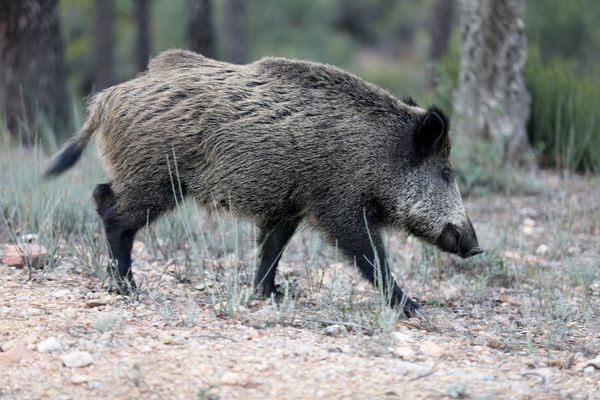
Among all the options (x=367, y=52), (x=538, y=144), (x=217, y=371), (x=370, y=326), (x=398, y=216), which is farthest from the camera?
(x=367, y=52)

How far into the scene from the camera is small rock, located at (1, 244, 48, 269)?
5164 millimetres

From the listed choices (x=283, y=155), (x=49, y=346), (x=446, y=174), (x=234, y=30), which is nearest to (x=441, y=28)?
(x=234, y=30)

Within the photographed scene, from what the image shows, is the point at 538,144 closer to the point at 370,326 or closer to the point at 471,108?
the point at 471,108

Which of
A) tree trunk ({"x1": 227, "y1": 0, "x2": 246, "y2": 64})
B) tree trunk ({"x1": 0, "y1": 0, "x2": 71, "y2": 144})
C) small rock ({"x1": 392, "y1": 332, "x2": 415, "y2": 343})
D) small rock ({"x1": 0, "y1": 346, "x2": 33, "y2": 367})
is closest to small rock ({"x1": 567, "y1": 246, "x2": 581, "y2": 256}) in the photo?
small rock ({"x1": 392, "y1": 332, "x2": 415, "y2": 343})

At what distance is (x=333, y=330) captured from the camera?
4.38m

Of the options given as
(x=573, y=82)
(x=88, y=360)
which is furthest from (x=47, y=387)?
(x=573, y=82)

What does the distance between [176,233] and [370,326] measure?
222 cm

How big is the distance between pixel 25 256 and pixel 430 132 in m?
2.59

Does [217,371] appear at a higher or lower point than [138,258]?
higher

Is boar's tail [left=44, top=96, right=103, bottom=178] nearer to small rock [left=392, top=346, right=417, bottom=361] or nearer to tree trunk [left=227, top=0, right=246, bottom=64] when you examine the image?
small rock [left=392, top=346, right=417, bottom=361]

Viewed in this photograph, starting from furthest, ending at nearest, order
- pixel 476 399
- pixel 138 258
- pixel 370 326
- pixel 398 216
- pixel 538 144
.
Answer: pixel 538 144 < pixel 138 258 < pixel 398 216 < pixel 370 326 < pixel 476 399

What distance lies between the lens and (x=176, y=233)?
6.09 meters

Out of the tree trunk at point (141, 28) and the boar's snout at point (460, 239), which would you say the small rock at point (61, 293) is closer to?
the boar's snout at point (460, 239)

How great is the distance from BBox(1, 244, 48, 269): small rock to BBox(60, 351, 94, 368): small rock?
4.89ft
